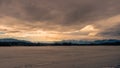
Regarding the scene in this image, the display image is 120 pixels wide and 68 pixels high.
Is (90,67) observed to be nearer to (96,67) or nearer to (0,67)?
(96,67)

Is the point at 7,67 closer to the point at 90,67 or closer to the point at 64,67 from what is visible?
the point at 64,67

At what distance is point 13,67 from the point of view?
56125mm

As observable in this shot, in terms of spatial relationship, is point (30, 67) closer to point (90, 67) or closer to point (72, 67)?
point (72, 67)

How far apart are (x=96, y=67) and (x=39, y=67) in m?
15.3

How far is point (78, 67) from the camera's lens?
56.7m

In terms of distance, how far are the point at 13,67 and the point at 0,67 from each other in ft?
11.1

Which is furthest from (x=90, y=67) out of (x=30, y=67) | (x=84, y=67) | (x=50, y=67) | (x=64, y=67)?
(x=30, y=67)

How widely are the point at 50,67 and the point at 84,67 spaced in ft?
29.8

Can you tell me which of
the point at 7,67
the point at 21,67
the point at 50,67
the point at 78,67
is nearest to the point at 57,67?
the point at 50,67

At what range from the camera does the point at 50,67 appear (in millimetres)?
57094

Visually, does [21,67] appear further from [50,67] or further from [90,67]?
[90,67]

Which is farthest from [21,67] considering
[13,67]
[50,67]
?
[50,67]

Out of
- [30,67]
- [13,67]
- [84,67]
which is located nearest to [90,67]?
[84,67]

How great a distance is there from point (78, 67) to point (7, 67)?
61.6 ft
